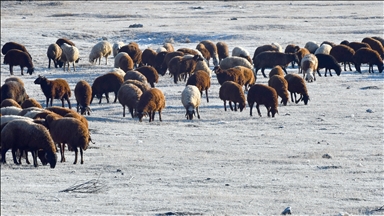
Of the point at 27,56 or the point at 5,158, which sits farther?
the point at 27,56

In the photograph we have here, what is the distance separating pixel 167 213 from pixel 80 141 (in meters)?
3.64

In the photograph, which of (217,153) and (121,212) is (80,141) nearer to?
(217,153)

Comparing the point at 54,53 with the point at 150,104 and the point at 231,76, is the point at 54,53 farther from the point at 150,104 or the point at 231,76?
the point at 150,104

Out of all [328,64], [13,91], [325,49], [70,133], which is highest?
[70,133]

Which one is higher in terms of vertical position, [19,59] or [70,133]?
[70,133]

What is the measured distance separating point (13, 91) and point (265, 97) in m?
6.10

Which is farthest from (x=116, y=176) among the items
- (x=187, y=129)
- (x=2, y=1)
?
(x=2, y=1)

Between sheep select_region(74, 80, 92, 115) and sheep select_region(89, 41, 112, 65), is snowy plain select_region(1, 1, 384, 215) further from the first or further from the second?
sheep select_region(89, 41, 112, 65)

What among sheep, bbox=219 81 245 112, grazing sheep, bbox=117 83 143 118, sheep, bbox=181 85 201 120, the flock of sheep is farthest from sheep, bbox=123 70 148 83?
sheep, bbox=219 81 245 112

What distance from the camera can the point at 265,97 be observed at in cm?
1838

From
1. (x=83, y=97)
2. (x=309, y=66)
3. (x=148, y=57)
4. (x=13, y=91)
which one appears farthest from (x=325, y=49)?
(x=13, y=91)

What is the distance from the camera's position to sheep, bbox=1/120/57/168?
40.7 ft

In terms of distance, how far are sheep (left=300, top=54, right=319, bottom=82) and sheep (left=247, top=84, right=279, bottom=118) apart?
21.1 feet

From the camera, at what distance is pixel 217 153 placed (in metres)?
13.9
